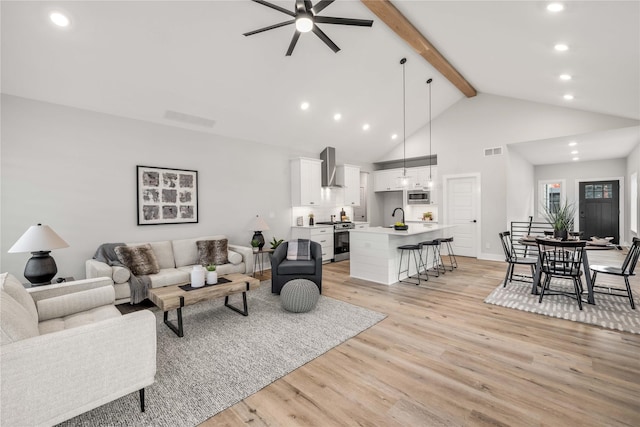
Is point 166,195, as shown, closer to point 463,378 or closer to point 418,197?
point 463,378

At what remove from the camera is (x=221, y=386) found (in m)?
2.18

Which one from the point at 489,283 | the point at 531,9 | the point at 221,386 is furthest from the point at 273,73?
the point at 489,283

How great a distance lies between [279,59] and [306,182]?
2.85m

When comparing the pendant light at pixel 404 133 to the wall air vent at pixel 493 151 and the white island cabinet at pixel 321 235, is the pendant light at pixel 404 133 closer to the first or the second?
the wall air vent at pixel 493 151

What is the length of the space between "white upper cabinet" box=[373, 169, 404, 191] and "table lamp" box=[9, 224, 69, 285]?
7.48 meters

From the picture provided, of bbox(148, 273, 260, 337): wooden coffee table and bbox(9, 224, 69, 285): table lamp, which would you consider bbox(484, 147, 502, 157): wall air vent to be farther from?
bbox(9, 224, 69, 285): table lamp

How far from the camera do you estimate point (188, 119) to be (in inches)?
191

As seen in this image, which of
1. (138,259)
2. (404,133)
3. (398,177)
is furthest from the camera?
(404,133)

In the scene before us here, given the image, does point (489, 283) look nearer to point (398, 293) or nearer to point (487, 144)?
point (398, 293)

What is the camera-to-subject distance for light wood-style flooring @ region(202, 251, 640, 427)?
186 cm

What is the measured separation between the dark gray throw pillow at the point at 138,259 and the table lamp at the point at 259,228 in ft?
6.14

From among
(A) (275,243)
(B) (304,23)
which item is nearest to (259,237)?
(A) (275,243)

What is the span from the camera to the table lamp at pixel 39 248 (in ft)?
9.23

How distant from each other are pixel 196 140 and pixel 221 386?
13.7 ft
